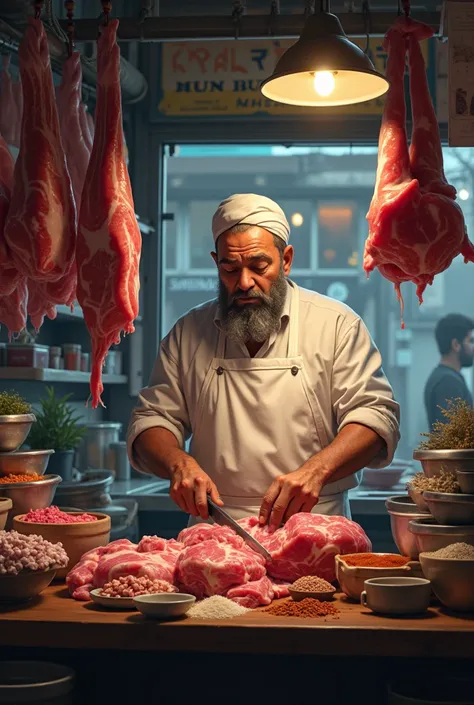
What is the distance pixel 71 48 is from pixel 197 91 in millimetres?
2759

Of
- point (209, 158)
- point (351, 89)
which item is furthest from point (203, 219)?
point (351, 89)

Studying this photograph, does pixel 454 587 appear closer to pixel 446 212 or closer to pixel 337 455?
pixel 337 455

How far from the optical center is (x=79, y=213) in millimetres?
2916

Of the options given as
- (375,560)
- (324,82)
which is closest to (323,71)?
(324,82)

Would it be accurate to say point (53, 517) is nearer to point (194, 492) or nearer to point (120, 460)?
point (194, 492)

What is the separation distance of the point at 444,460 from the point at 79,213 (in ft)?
4.44

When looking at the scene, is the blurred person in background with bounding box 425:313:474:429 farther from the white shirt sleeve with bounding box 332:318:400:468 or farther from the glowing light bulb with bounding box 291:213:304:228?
the white shirt sleeve with bounding box 332:318:400:468

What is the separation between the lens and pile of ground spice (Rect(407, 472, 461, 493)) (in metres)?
2.31

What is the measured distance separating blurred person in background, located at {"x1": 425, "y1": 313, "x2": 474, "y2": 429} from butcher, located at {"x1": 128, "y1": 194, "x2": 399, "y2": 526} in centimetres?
251

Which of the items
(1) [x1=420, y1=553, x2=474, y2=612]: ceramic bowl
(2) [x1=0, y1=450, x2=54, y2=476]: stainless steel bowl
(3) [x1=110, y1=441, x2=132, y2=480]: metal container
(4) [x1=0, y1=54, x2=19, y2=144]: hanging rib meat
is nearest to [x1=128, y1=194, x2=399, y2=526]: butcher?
(2) [x1=0, y1=450, x2=54, y2=476]: stainless steel bowl

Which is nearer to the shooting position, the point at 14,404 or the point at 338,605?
the point at 338,605

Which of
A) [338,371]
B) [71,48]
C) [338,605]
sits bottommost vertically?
[338,605]

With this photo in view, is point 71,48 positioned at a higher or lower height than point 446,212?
higher

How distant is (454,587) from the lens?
2166mm
